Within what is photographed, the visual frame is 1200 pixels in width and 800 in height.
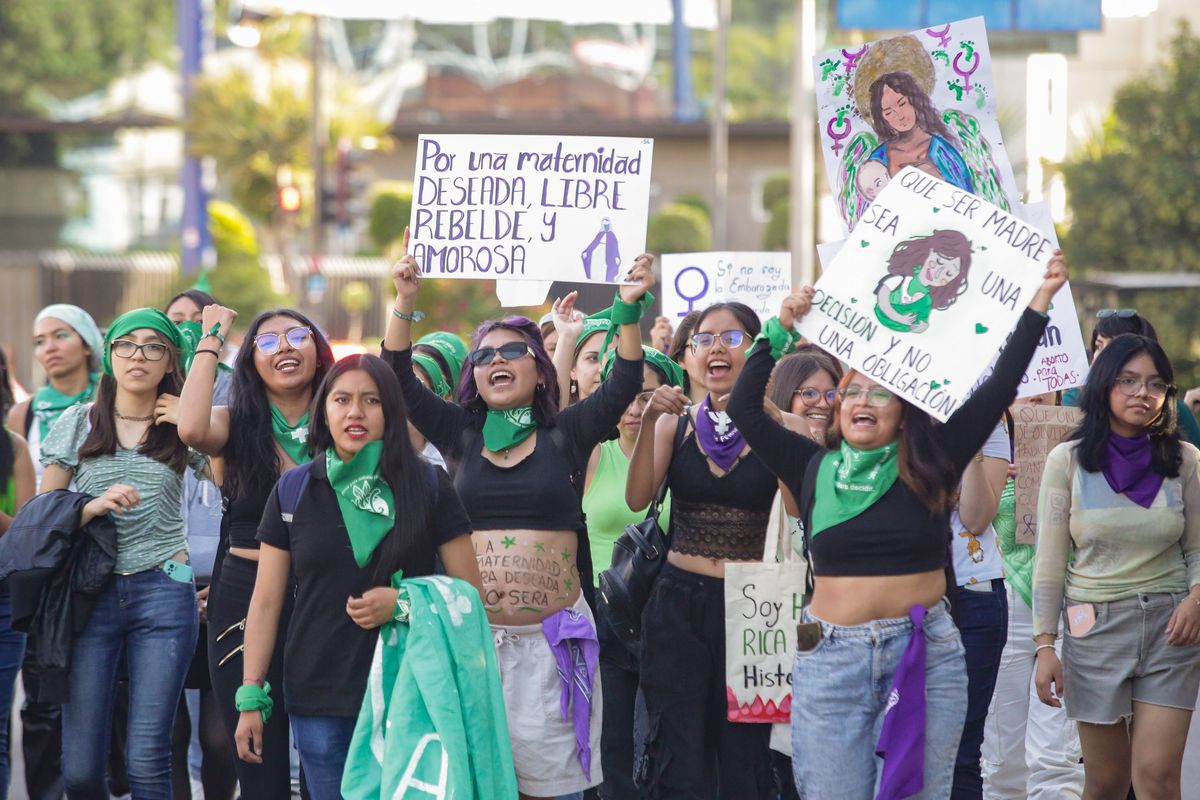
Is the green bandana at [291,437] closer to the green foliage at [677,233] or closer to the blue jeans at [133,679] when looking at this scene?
the blue jeans at [133,679]

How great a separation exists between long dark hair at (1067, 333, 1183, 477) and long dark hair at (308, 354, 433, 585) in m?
2.39

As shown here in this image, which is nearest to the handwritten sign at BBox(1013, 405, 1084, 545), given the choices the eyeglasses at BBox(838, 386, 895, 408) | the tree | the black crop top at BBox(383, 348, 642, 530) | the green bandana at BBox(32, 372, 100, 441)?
the black crop top at BBox(383, 348, 642, 530)

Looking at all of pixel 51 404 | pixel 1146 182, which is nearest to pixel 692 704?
pixel 51 404

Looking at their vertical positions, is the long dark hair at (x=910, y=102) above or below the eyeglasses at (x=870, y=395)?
above

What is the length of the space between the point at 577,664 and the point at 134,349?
6.60ft

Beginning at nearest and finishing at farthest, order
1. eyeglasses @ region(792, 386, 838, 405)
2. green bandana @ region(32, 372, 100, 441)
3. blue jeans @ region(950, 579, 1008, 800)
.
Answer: blue jeans @ region(950, 579, 1008, 800) < eyeglasses @ region(792, 386, 838, 405) < green bandana @ region(32, 372, 100, 441)

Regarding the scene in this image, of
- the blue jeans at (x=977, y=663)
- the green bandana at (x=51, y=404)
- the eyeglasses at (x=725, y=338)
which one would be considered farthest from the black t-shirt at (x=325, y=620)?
the green bandana at (x=51, y=404)

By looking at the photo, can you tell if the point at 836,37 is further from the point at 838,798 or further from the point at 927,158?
the point at 838,798

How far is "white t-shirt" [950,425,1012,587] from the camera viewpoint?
6.34 metres

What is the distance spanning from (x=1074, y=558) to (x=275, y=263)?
31788mm

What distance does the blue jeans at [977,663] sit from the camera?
20.1 ft

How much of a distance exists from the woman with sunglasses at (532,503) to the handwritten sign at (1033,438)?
2106 mm

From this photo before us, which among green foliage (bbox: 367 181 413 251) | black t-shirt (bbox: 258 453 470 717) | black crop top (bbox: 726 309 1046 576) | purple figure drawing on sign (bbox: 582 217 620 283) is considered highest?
green foliage (bbox: 367 181 413 251)

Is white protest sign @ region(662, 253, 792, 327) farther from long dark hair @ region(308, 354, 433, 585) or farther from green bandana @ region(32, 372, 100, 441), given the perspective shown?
long dark hair @ region(308, 354, 433, 585)
